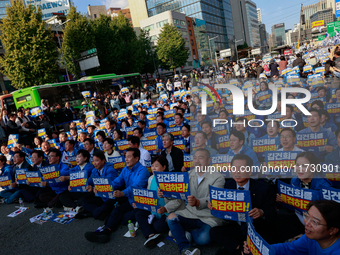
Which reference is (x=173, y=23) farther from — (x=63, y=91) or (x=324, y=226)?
(x=324, y=226)

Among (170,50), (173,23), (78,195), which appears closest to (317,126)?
(78,195)

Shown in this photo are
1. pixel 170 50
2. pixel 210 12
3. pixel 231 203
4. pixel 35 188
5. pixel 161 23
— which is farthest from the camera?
pixel 210 12

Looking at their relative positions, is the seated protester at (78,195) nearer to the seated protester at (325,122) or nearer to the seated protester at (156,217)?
the seated protester at (156,217)

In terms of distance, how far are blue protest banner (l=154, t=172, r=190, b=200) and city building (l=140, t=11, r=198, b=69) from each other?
60.1m

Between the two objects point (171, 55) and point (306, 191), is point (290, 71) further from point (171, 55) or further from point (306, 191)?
point (171, 55)

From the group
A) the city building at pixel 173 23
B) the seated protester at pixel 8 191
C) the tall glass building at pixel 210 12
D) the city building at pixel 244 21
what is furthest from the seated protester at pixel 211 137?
the city building at pixel 244 21

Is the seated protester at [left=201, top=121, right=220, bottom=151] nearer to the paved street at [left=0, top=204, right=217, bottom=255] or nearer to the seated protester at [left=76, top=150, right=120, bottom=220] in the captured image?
the seated protester at [left=76, top=150, right=120, bottom=220]

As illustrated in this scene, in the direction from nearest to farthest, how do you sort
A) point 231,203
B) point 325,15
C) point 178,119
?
point 231,203, point 178,119, point 325,15

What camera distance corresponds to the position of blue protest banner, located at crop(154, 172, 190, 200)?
3.52 meters

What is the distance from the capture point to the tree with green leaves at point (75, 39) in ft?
92.1

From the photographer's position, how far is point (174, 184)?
11.8ft

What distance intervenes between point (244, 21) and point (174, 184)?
135 m

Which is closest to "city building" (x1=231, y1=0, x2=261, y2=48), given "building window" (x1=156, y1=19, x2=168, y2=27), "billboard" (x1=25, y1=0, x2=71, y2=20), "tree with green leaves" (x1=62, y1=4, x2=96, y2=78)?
"building window" (x1=156, y1=19, x2=168, y2=27)

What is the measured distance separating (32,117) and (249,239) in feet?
45.1
